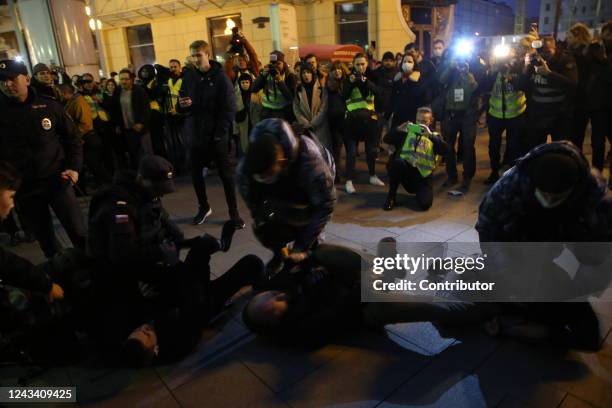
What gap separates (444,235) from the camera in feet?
13.5

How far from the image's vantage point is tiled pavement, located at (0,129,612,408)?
2.12 meters

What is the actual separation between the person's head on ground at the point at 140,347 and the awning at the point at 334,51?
11083 millimetres

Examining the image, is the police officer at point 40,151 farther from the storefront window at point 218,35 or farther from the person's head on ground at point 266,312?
the storefront window at point 218,35

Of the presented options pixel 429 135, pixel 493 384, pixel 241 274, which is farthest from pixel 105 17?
pixel 493 384

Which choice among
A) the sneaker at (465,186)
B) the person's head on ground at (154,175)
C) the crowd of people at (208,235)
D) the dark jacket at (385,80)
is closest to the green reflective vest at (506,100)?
the crowd of people at (208,235)

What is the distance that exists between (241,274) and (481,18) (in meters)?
62.0

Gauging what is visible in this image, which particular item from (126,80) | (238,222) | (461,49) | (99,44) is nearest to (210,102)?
(238,222)

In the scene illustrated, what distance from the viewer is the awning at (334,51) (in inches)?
493

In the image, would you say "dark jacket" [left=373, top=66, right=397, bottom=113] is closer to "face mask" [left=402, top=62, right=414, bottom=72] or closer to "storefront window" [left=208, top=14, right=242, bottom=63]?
"face mask" [left=402, top=62, right=414, bottom=72]

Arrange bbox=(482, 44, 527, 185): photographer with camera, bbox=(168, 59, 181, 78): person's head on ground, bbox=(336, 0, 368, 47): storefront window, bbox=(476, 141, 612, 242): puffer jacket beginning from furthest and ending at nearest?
1. bbox=(336, 0, 368, 47): storefront window
2. bbox=(168, 59, 181, 78): person's head on ground
3. bbox=(482, 44, 527, 185): photographer with camera
4. bbox=(476, 141, 612, 242): puffer jacket

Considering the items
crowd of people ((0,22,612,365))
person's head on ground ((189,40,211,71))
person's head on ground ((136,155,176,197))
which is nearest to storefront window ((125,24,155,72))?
crowd of people ((0,22,612,365))

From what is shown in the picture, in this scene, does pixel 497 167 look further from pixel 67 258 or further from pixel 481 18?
pixel 481 18

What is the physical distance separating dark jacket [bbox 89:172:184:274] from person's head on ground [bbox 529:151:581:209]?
7.39 ft

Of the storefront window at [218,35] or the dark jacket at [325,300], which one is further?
the storefront window at [218,35]
